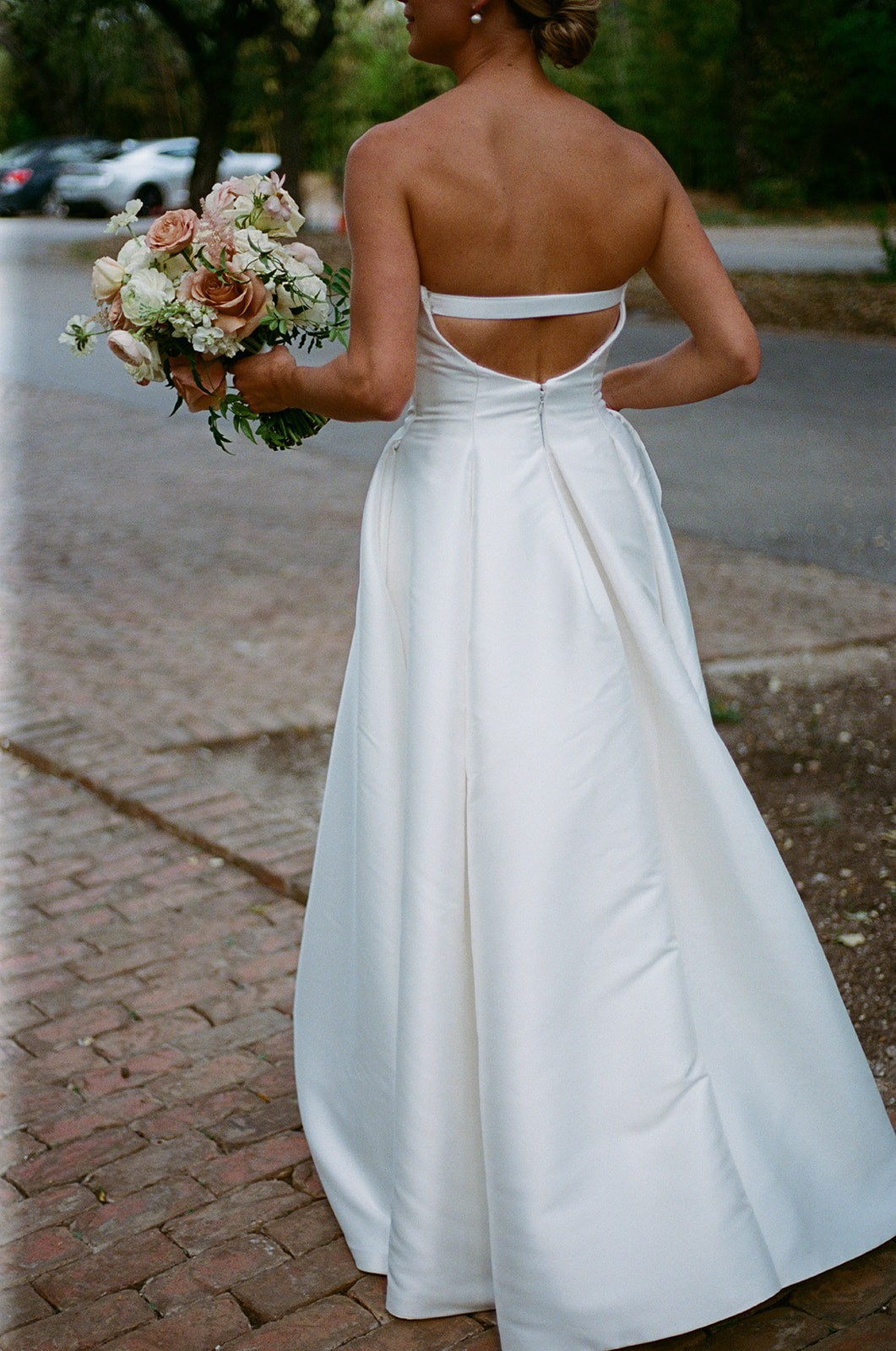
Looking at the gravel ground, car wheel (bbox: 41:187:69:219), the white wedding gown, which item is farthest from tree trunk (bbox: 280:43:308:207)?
the white wedding gown

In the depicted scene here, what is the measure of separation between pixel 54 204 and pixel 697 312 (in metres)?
34.0

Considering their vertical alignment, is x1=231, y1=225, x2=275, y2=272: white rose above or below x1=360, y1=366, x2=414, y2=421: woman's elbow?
above

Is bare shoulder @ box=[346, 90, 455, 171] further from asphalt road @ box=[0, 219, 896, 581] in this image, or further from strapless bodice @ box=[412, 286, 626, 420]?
asphalt road @ box=[0, 219, 896, 581]

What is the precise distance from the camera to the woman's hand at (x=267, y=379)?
8.40 ft

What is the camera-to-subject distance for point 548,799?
8.17 ft

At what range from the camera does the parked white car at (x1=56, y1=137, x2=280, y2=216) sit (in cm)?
3241

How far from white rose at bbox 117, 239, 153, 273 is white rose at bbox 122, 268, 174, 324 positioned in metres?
0.02

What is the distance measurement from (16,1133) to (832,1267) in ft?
5.63

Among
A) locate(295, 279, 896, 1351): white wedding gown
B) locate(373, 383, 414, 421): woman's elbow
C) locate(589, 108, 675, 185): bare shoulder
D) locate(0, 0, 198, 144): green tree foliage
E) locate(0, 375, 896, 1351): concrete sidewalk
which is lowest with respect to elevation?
locate(0, 0, 198, 144): green tree foliage

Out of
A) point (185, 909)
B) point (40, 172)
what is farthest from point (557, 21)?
point (40, 172)

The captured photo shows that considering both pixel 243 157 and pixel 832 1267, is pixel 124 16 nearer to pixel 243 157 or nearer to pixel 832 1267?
pixel 243 157

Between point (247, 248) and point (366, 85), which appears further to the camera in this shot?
point (366, 85)

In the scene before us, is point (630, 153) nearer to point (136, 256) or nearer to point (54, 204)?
point (136, 256)

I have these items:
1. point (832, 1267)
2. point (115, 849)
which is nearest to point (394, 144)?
point (832, 1267)
